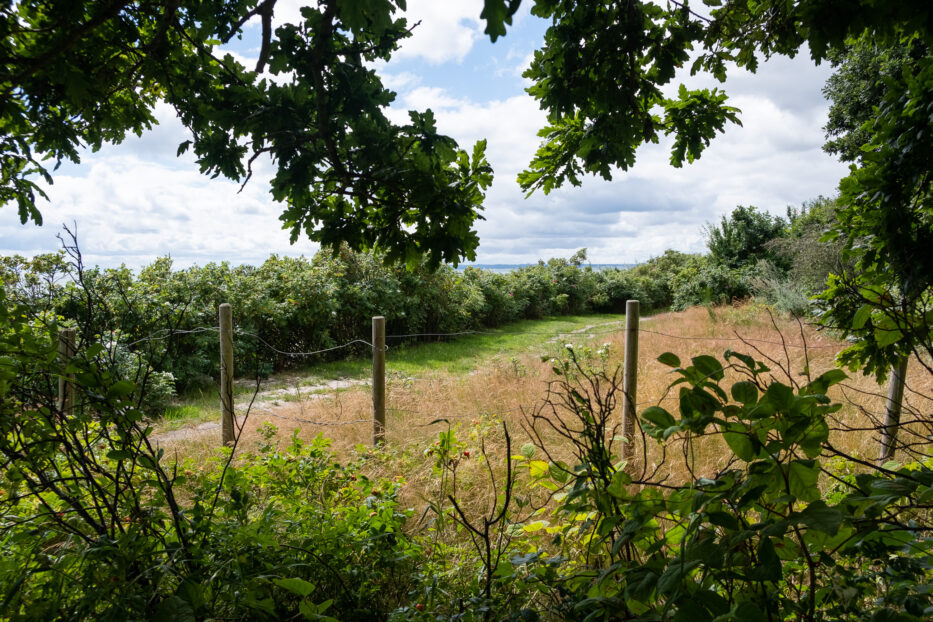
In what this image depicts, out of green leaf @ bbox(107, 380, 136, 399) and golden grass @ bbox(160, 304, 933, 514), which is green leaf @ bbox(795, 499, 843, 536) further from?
golden grass @ bbox(160, 304, 933, 514)

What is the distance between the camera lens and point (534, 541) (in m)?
2.33

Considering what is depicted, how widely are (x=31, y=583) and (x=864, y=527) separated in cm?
235

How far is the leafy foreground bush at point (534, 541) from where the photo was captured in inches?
37.1

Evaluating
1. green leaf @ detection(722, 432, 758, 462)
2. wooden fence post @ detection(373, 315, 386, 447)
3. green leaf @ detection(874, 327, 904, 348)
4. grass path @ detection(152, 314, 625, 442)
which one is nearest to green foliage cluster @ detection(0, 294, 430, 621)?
green leaf @ detection(722, 432, 758, 462)

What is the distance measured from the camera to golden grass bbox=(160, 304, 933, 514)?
3.54m

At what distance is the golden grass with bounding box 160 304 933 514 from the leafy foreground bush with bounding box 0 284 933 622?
2.62 feet

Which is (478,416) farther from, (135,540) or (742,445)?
(742,445)

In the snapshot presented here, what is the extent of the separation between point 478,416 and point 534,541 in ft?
7.64

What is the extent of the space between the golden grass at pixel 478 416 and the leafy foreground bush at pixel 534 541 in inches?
31.4

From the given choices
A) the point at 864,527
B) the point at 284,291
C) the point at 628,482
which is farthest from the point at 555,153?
the point at 284,291

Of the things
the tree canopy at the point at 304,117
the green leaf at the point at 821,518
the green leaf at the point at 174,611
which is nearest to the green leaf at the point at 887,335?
the green leaf at the point at 821,518

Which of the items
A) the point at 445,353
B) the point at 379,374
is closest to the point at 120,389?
the point at 379,374

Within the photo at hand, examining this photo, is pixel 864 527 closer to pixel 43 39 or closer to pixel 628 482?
pixel 628 482

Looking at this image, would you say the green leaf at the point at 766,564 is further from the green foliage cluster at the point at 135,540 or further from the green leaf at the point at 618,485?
the green foliage cluster at the point at 135,540
